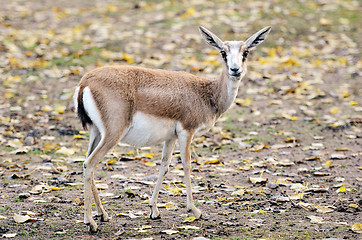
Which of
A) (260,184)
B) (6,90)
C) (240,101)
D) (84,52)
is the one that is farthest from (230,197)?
(84,52)

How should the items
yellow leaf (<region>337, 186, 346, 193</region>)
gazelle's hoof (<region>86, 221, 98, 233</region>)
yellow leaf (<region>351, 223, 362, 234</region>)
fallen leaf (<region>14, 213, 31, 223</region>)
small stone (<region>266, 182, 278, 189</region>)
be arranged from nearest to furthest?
1. yellow leaf (<region>351, 223, 362, 234</region>)
2. gazelle's hoof (<region>86, 221, 98, 233</region>)
3. fallen leaf (<region>14, 213, 31, 223</region>)
4. yellow leaf (<region>337, 186, 346, 193</region>)
5. small stone (<region>266, 182, 278, 189</region>)

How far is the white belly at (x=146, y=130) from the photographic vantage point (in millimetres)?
5488

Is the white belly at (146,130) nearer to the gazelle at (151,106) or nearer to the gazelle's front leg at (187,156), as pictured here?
the gazelle at (151,106)

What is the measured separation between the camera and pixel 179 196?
21.0 ft

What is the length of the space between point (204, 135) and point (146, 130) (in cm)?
324

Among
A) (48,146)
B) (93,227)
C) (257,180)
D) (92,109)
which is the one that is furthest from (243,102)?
(93,227)

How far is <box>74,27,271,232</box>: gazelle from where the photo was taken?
17.3 ft

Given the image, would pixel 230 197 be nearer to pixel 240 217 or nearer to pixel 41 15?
pixel 240 217

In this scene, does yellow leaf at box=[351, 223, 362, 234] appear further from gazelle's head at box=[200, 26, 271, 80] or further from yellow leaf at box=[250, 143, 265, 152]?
yellow leaf at box=[250, 143, 265, 152]

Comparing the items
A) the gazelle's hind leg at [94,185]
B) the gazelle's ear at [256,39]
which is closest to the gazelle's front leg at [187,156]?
the gazelle's hind leg at [94,185]

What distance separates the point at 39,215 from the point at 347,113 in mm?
6081

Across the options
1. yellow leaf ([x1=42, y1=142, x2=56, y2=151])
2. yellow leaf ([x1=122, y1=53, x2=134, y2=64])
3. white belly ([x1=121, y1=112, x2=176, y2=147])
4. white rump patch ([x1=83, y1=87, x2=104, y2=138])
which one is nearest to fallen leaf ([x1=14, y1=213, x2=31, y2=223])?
white rump patch ([x1=83, y1=87, x2=104, y2=138])

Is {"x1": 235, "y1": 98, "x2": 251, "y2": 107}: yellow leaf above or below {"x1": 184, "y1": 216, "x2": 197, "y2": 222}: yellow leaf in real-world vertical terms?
below

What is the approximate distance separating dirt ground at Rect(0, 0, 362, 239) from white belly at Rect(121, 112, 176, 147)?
877 mm
